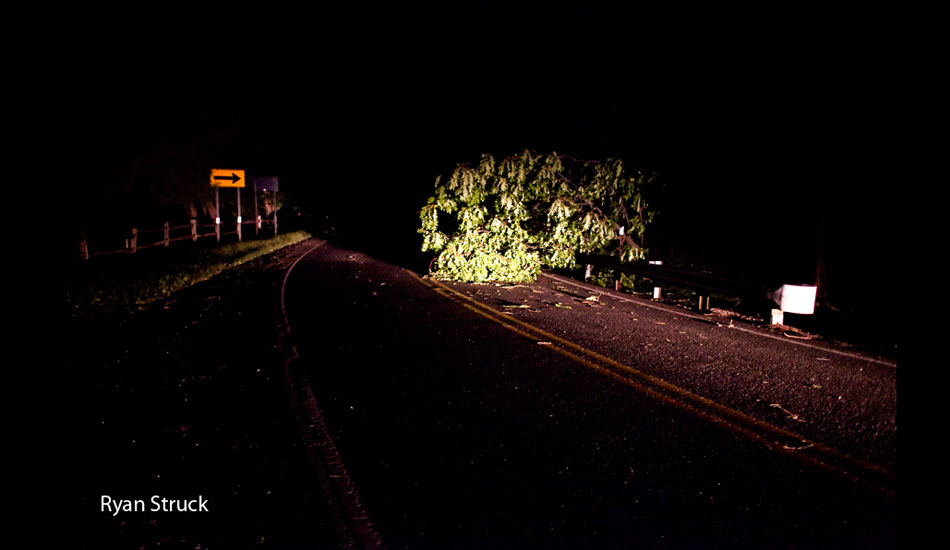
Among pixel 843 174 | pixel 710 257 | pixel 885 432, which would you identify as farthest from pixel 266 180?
pixel 885 432

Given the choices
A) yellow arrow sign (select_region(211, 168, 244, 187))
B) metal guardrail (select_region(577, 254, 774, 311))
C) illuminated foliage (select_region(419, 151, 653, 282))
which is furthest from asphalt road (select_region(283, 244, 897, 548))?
yellow arrow sign (select_region(211, 168, 244, 187))

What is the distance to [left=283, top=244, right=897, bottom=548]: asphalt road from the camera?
3174 millimetres

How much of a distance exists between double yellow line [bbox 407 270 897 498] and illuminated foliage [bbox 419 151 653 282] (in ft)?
17.3

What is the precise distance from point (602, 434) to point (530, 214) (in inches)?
354

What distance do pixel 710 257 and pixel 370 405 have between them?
14124mm

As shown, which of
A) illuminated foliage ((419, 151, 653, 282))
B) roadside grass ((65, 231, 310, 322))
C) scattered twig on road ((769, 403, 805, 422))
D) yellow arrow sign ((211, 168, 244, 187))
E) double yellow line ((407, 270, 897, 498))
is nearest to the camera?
double yellow line ((407, 270, 897, 498))

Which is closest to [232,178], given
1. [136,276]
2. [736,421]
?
[136,276]

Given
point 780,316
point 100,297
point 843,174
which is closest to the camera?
point 780,316

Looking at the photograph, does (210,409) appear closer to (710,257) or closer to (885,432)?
(885,432)

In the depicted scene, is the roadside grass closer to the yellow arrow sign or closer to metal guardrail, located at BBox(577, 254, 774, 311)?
the yellow arrow sign

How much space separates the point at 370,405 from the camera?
5000 mm

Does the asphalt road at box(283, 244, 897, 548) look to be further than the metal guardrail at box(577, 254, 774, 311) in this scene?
No

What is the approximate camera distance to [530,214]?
509 inches

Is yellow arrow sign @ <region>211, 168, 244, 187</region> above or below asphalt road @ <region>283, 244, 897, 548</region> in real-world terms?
above
